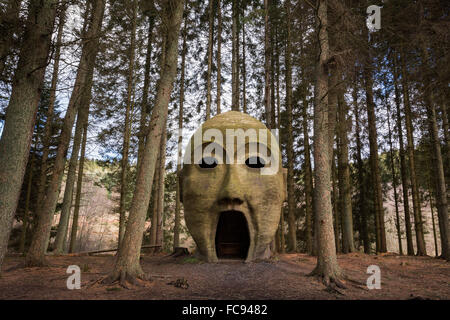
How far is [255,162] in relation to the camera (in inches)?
334

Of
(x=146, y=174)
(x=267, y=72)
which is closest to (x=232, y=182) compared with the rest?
(x=146, y=174)

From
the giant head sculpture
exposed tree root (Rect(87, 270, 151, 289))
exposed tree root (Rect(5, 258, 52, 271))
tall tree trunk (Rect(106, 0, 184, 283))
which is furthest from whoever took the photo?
the giant head sculpture

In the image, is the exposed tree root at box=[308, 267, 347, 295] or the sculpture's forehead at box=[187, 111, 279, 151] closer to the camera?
the exposed tree root at box=[308, 267, 347, 295]

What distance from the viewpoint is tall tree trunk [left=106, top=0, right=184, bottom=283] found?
5570 millimetres

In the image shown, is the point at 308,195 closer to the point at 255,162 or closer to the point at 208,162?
the point at 255,162

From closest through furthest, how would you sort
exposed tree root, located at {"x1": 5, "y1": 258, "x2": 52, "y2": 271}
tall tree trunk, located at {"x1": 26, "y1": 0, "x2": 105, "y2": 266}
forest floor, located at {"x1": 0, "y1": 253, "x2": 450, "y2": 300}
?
forest floor, located at {"x1": 0, "y1": 253, "x2": 450, "y2": 300} < exposed tree root, located at {"x1": 5, "y1": 258, "x2": 52, "y2": 271} < tall tree trunk, located at {"x1": 26, "y1": 0, "x2": 105, "y2": 266}

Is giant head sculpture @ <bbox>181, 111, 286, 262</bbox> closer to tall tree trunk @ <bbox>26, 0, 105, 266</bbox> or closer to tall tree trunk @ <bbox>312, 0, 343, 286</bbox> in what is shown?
tall tree trunk @ <bbox>312, 0, 343, 286</bbox>

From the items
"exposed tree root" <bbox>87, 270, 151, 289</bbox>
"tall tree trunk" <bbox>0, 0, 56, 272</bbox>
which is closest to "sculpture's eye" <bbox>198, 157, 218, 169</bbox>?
"exposed tree root" <bbox>87, 270, 151, 289</bbox>

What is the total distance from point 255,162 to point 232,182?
3.81ft

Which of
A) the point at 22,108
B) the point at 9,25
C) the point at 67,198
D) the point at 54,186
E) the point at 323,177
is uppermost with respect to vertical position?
the point at 9,25

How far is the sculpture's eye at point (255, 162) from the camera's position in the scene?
840 cm

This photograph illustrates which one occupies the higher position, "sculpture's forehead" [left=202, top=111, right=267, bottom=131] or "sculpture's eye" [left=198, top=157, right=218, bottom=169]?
"sculpture's forehead" [left=202, top=111, right=267, bottom=131]

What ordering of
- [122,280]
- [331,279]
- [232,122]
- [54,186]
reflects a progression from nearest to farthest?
[122,280] < [331,279] < [54,186] < [232,122]

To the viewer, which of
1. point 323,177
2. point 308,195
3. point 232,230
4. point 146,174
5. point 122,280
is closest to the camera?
point 122,280
